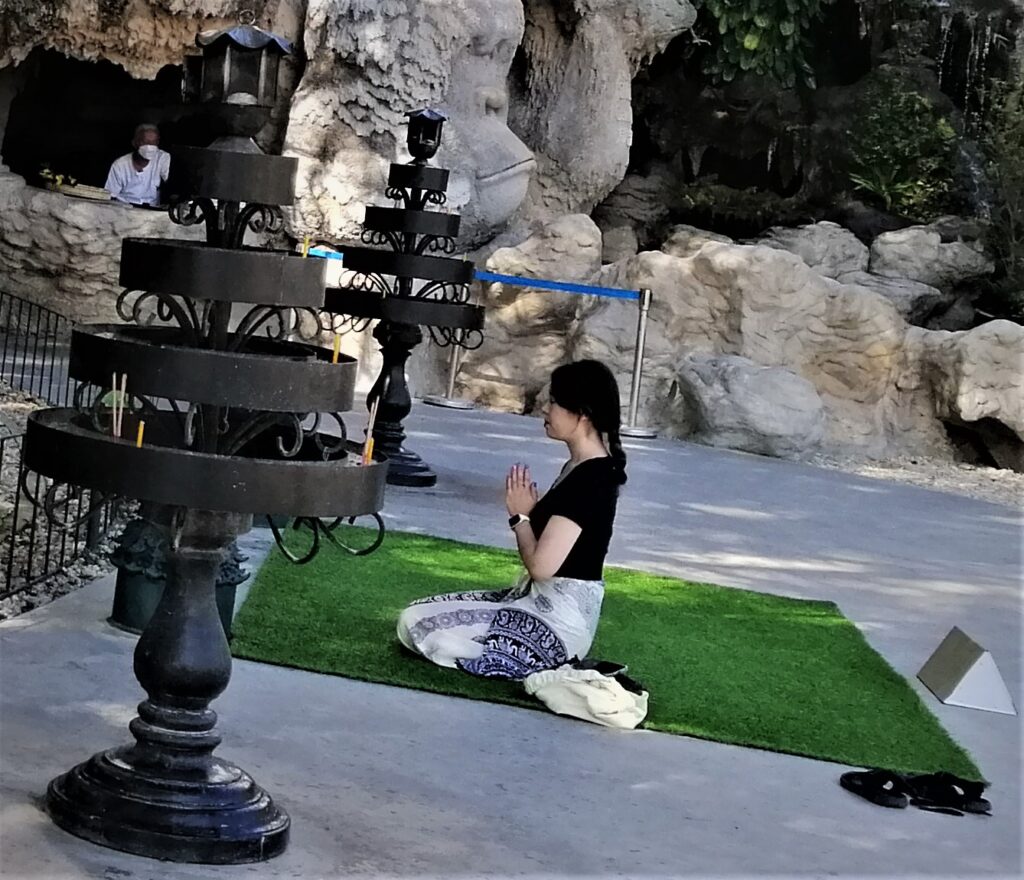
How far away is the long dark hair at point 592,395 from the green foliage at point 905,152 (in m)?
13.0

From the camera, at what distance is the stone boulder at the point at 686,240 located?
16.9 meters

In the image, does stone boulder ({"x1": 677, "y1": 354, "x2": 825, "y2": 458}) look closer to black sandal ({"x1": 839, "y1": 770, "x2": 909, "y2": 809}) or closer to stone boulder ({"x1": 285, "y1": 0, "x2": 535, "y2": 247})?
stone boulder ({"x1": 285, "y1": 0, "x2": 535, "y2": 247})

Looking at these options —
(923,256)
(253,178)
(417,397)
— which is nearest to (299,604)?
(253,178)

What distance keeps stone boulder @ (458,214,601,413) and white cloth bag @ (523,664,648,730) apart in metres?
9.17

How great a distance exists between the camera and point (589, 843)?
4059mm

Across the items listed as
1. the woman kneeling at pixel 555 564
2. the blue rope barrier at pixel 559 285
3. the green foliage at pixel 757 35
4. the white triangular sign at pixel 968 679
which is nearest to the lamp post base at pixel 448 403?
the blue rope barrier at pixel 559 285

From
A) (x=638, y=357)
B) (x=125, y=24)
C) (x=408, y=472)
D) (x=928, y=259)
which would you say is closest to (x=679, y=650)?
(x=408, y=472)

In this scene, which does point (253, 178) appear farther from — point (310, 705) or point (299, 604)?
point (299, 604)

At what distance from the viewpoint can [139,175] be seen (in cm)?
1459

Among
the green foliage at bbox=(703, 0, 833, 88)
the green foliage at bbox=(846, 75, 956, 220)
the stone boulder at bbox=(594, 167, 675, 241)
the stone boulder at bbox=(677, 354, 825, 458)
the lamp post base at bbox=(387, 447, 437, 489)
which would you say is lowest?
the lamp post base at bbox=(387, 447, 437, 489)

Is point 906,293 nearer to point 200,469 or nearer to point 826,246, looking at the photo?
point 826,246

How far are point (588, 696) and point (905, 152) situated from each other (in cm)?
1358

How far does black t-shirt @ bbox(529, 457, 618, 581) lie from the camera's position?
5.22 metres

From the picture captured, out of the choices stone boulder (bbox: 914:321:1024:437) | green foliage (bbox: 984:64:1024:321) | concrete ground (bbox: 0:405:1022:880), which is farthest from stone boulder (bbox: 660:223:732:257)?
concrete ground (bbox: 0:405:1022:880)
